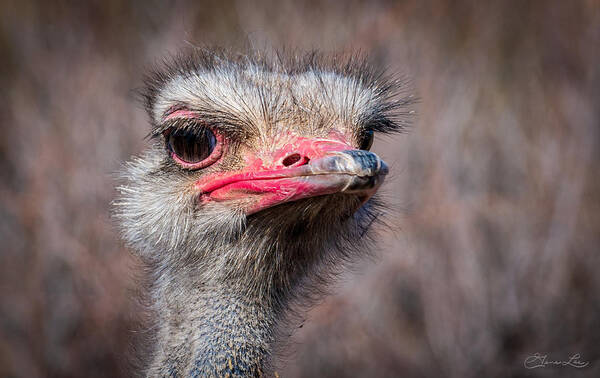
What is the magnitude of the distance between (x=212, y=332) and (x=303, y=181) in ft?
1.47

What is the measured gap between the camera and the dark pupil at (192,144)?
1729 mm

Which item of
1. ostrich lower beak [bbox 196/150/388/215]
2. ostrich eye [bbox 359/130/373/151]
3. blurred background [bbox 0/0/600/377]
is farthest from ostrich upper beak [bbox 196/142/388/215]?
blurred background [bbox 0/0/600/377]

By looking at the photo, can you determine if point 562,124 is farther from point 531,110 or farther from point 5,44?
point 5,44

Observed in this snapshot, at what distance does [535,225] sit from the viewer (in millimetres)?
4719

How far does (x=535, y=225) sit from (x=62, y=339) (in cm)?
296

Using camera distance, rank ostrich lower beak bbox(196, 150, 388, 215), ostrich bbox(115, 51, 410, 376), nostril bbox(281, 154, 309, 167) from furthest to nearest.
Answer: ostrich bbox(115, 51, 410, 376)
nostril bbox(281, 154, 309, 167)
ostrich lower beak bbox(196, 150, 388, 215)

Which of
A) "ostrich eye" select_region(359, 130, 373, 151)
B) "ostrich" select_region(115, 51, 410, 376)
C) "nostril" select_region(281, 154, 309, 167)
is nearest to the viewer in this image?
"nostril" select_region(281, 154, 309, 167)

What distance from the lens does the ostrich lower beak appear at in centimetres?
144

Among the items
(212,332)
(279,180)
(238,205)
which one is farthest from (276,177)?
(212,332)

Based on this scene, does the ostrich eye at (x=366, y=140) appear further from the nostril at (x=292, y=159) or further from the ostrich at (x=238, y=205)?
the nostril at (x=292, y=159)

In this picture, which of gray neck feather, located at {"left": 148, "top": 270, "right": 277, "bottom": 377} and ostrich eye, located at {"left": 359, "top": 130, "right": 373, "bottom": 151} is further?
ostrich eye, located at {"left": 359, "top": 130, "right": 373, "bottom": 151}

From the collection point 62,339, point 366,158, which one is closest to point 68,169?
point 62,339

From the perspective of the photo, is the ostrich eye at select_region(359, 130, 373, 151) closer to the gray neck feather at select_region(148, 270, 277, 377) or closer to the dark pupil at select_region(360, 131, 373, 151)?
the dark pupil at select_region(360, 131, 373, 151)

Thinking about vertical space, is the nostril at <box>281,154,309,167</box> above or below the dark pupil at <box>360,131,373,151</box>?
above
